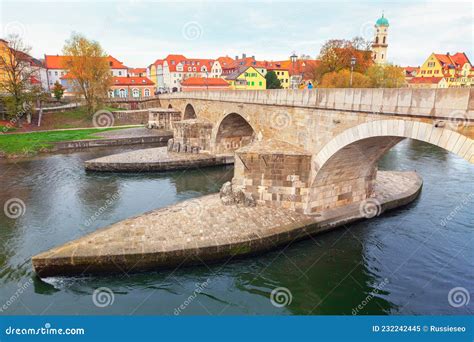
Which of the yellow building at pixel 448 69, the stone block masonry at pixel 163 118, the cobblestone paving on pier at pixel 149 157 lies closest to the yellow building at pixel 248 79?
the stone block masonry at pixel 163 118

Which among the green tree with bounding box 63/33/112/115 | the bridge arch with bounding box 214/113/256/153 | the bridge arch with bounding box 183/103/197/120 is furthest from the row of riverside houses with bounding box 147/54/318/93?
the bridge arch with bounding box 214/113/256/153

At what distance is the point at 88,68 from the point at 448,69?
58.8 meters

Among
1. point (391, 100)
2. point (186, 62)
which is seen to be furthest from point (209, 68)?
point (391, 100)

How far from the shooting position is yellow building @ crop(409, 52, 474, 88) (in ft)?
189

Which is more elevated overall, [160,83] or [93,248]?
[160,83]

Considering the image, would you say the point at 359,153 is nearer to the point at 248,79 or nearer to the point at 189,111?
the point at 189,111

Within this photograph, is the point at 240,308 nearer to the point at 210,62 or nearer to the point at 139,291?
the point at 139,291

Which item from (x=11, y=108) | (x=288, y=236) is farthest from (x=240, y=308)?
(x=11, y=108)

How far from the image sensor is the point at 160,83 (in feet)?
252

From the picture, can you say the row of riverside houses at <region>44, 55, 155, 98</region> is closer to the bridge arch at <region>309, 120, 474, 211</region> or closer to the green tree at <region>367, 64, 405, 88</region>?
the green tree at <region>367, 64, 405, 88</region>

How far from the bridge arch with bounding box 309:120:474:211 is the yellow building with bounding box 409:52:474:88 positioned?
5142cm

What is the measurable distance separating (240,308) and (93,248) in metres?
5.03

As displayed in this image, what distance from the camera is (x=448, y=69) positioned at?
193 ft

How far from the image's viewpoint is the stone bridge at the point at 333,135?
329 inches
